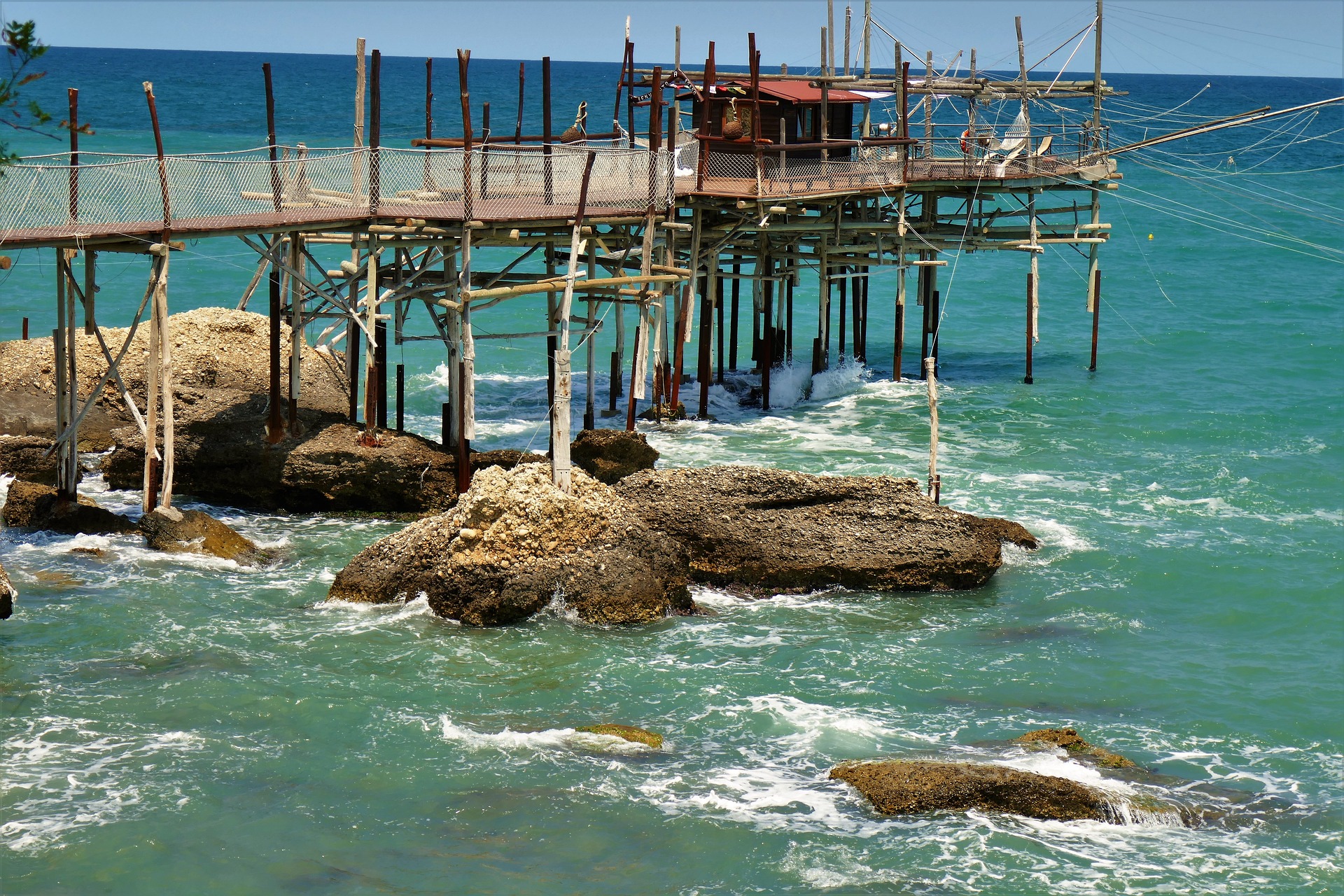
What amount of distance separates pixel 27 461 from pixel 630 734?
44.0ft

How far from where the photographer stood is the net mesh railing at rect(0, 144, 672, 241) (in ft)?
65.5

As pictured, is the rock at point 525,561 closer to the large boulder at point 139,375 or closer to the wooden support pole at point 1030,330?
the large boulder at point 139,375

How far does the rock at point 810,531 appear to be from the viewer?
19484mm

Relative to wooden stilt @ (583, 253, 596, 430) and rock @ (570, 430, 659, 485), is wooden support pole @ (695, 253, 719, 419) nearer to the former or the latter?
wooden stilt @ (583, 253, 596, 430)

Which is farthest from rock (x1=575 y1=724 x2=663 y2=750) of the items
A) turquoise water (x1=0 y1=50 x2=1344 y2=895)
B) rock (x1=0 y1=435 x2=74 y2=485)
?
rock (x1=0 y1=435 x2=74 y2=485)

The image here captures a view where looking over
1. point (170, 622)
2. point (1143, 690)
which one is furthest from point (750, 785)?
point (170, 622)

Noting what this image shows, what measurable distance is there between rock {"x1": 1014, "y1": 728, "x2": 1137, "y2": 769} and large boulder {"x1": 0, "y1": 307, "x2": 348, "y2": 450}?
44.9ft

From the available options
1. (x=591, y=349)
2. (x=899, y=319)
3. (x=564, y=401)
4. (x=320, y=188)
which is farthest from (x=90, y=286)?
(x=899, y=319)

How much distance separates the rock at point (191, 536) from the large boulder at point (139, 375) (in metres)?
3.76

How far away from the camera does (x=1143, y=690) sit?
656 inches

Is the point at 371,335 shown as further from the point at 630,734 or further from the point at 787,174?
the point at 787,174

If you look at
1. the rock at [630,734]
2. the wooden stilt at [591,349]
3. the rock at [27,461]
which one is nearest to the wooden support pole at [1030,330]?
the wooden stilt at [591,349]

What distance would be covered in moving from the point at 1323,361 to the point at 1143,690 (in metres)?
25.4

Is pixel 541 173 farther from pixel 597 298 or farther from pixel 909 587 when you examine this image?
pixel 909 587
